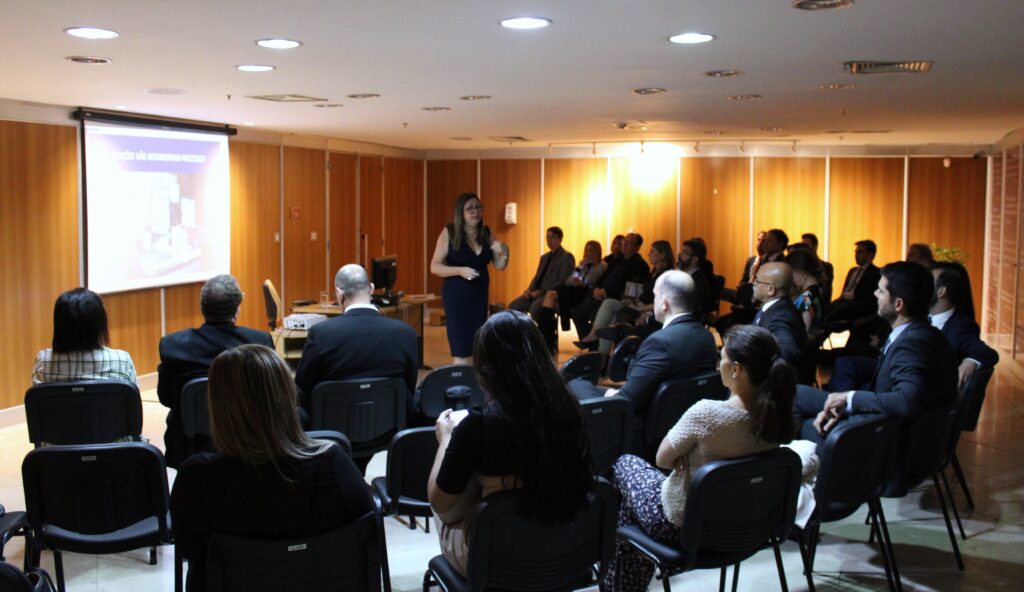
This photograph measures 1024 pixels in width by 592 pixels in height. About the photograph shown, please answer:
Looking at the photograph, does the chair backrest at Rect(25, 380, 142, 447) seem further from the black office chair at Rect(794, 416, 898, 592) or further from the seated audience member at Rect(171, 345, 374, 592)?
the black office chair at Rect(794, 416, 898, 592)

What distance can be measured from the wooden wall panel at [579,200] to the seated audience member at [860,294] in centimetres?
622

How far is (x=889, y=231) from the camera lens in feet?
46.9

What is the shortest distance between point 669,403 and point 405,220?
36.6 feet

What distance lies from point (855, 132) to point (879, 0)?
805 cm

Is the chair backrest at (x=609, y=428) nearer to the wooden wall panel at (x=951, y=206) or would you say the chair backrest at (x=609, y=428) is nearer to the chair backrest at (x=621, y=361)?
the chair backrest at (x=621, y=361)

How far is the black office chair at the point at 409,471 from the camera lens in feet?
12.3

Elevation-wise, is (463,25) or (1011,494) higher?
(463,25)

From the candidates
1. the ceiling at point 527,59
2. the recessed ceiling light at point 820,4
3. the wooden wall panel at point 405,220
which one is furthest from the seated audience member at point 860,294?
the wooden wall panel at point 405,220

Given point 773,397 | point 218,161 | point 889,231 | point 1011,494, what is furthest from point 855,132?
point 773,397

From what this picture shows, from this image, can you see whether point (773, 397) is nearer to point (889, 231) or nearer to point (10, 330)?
point (10, 330)

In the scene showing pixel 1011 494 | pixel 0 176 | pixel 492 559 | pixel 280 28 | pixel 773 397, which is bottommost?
pixel 1011 494

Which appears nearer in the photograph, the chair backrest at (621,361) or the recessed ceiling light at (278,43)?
the recessed ceiling light at (278,43)

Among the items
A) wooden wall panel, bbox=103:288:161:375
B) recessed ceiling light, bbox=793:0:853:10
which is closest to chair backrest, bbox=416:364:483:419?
recessed ceiling light, bbox=793:0:853:10

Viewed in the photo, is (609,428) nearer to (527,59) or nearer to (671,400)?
(671,400)
